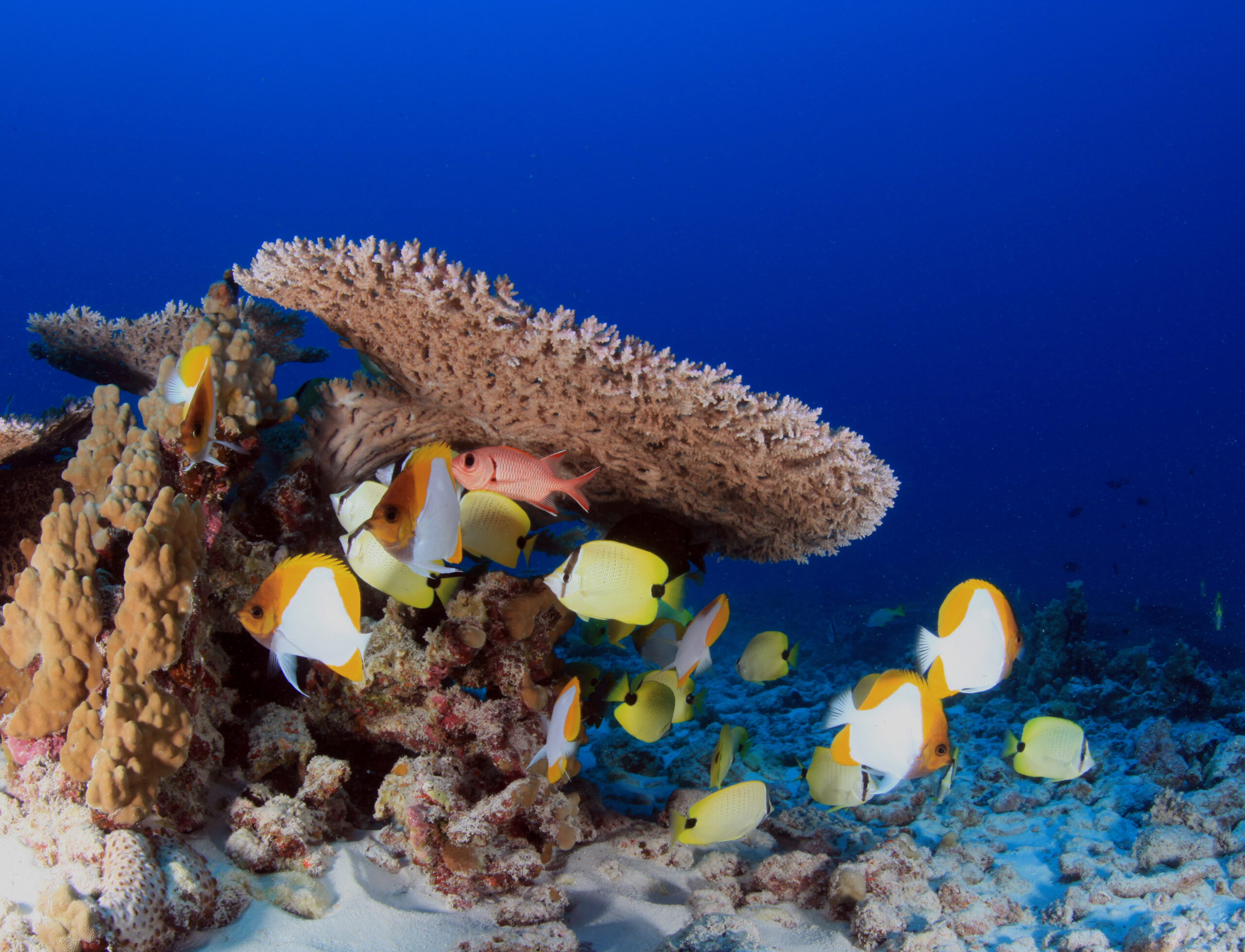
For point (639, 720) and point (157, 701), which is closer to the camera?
point (157, 701)

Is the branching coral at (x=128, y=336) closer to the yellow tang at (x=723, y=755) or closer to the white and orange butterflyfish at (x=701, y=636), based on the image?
the white and orange butterflyfish at (x=701, y=636)

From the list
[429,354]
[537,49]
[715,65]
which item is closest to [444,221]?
[537,49]

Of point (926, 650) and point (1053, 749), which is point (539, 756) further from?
point (1053, 749)

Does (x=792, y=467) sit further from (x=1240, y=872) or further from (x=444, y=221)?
(x=444, y=221)

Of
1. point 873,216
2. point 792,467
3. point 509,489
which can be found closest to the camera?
point 509,489

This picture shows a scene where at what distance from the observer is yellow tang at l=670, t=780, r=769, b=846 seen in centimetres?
268

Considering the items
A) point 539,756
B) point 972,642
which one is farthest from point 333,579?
point 972,642

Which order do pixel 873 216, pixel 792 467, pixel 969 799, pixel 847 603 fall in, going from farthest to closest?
pixel 873 216 < pixel 847 603 < pixel 969 799 < pixel 792 467

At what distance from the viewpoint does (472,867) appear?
2.46m

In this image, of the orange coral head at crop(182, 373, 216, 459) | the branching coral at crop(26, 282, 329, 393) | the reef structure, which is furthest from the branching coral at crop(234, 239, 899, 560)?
the branching coral at crop(26, 282, 329, 393)

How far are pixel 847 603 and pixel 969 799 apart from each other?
52.3 ft

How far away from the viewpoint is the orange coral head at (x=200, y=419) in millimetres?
2193

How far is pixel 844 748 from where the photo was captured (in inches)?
91.3

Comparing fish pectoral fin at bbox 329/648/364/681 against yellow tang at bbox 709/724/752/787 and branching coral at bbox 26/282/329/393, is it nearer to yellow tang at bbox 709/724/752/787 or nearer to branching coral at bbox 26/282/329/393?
yellow tang at bbox 709/724/752/787
